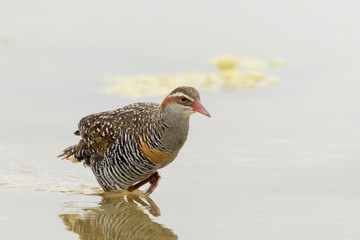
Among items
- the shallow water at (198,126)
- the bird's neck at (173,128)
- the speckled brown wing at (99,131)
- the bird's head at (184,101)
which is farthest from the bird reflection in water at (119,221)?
the bird's head at (184,101)

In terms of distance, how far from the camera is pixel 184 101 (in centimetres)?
824

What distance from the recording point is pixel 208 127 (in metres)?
10.6

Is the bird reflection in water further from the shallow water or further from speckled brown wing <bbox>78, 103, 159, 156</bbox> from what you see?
speckled brown wing <bbox>78, 103, 159, 156</bbox>

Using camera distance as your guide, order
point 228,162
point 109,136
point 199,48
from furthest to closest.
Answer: point 199,48 → point 228,162 → point 109,136

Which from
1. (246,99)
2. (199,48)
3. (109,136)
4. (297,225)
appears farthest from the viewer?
(199,48)

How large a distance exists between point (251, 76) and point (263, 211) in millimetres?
4806

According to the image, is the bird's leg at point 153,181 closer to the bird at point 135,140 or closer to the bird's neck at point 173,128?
the bird at point 135,140

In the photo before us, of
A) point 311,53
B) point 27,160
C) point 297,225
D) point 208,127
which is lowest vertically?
point 297,225

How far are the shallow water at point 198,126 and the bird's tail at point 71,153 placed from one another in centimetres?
21

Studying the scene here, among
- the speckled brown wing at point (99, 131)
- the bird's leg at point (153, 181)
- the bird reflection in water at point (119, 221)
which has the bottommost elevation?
the bird reflection in water at point (119, 221)

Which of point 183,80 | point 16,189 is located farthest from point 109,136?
point 183,80

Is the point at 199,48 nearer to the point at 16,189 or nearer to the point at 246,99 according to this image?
the point at 246,99

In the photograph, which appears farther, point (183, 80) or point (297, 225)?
point (183, 80)

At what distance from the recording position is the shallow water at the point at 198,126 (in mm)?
8086
